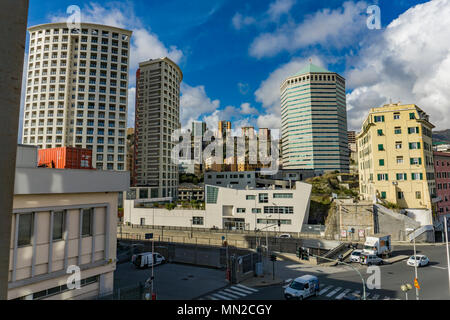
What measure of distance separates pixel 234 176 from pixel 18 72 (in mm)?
91516

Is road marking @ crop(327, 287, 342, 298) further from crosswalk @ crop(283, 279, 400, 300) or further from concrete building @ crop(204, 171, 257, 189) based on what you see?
concrete building @ crop(204, 171, 257, 189)

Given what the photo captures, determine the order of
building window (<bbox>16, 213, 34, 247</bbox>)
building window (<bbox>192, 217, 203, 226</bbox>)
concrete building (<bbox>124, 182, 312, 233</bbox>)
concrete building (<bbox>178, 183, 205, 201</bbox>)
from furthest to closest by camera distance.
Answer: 1. concrete building (<bbox>178, 183, 205, 201</bbox>)
2. building window (<bbox>192, 217, 203, 226</bbox>)
3. concrete building (<bbox>124, 182, 312, 233</bbox>)
4. building window (<bbox>16, 213, 34, 247</bbox>)

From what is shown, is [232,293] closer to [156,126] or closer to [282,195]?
[282,195]

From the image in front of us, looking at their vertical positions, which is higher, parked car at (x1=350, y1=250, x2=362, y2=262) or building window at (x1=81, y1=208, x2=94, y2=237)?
building window at (x1=81, y1=208, x2=94, y2=237)

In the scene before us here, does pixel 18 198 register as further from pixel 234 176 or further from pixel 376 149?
pixel 234 176

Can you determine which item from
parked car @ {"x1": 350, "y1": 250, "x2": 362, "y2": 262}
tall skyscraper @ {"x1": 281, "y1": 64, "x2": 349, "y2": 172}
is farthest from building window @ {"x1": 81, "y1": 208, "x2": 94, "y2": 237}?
tall skyscraper @ {"x1": 281, "y1": 64, "x2": 349, "y2": 172}

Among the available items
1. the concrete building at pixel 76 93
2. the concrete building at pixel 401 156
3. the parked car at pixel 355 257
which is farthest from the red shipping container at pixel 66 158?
the concrete building at pixel 76 93

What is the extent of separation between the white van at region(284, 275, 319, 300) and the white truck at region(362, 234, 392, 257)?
1767 centimetres

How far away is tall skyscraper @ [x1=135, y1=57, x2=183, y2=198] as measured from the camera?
98250 millimetres

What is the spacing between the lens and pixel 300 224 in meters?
59.0

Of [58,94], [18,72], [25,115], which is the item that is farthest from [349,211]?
[25,115]

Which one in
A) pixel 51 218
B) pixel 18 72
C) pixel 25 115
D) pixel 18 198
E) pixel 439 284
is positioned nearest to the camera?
pixel 18 72

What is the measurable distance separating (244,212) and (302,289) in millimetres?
40525

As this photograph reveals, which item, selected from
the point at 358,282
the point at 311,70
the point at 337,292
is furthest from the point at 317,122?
the point at 337,292
